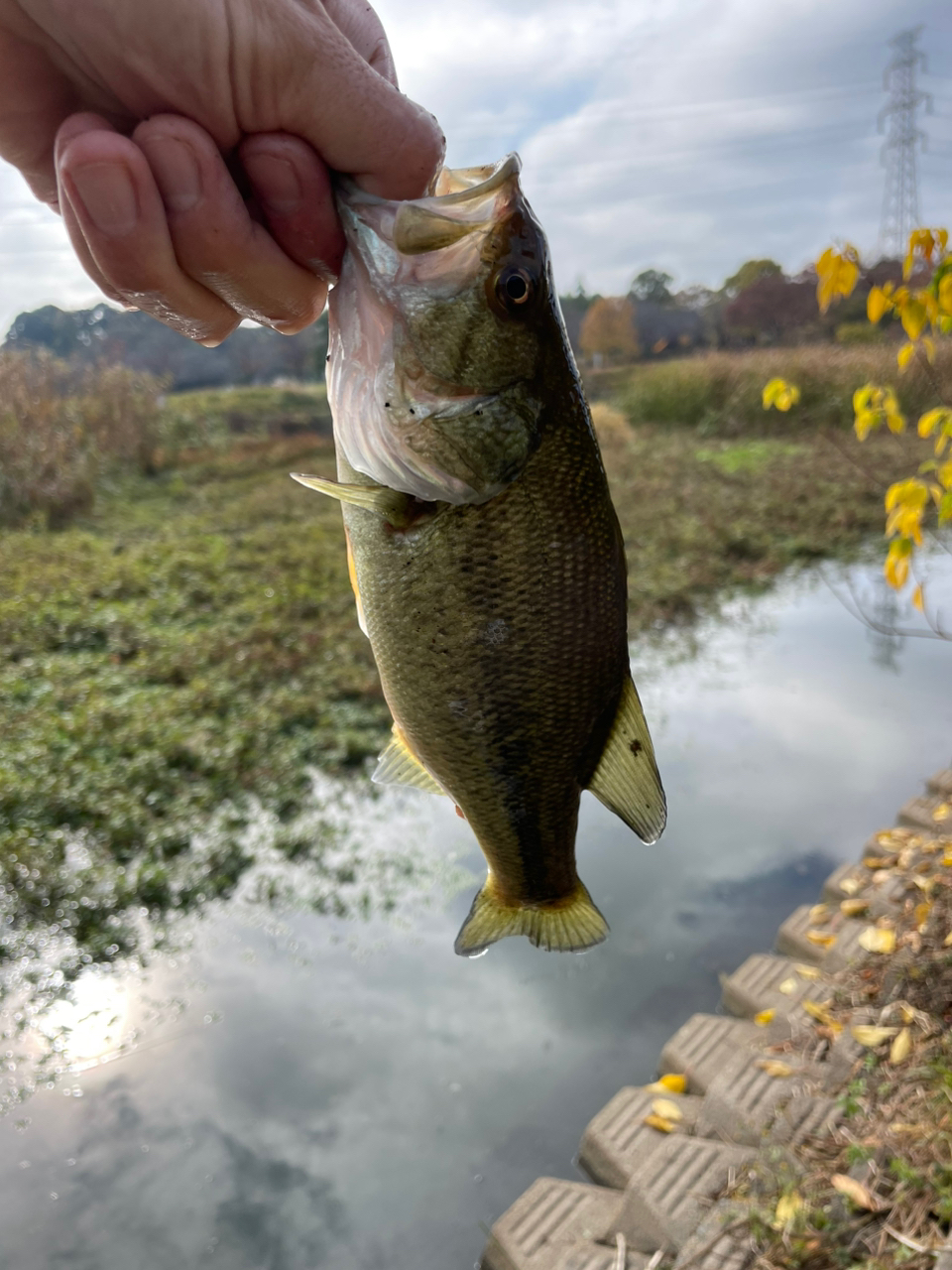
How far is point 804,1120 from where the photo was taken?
8.70ft

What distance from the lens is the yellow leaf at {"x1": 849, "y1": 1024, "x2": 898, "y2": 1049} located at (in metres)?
2.74

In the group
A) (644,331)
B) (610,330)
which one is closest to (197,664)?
(610,330)

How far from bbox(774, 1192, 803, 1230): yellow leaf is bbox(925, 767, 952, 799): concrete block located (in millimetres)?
2979

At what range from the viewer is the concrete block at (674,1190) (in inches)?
96.2

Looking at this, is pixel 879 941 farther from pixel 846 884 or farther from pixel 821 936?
pixel 846 884

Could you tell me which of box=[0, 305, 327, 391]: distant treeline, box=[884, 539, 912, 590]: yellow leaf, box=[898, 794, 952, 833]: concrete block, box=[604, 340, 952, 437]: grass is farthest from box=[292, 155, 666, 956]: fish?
box=[604, 340, 952, 437]: grass

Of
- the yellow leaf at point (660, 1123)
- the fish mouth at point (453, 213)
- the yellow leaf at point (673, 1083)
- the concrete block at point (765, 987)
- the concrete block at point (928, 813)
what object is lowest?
the yellow leaf at point (673, 1083)

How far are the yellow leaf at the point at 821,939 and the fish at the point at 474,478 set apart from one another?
2.92 metres

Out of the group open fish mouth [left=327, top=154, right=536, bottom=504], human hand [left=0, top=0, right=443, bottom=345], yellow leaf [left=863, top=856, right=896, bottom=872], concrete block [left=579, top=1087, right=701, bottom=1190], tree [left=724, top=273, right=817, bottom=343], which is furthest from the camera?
tree [left=724, top=273, right=817, bottom=343]

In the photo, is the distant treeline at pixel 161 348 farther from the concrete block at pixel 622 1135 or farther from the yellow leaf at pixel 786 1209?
the yellow leaf at pixel 786 1209

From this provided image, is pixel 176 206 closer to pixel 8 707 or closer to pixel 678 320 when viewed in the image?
pixel 8 707

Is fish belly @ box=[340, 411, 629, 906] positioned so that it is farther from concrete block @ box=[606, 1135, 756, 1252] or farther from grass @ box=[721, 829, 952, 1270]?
concrete block @ box=[606, 1135, 756, 1252]

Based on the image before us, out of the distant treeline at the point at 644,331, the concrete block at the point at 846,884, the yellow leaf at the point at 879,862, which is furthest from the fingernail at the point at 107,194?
the distant treeline at the point at 644,331

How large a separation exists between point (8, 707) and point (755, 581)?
23.1 feet
